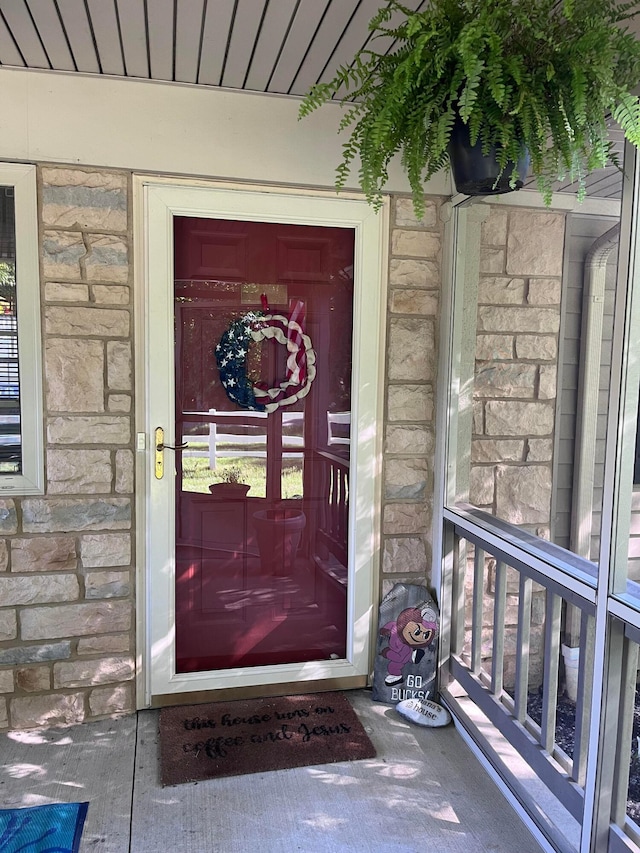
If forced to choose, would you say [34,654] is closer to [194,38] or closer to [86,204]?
[86,204]

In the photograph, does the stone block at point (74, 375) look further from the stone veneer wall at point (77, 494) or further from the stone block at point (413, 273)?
the stone block at point (413, 273)

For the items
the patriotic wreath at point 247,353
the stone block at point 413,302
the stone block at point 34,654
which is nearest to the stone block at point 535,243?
the stone block at point 413,302

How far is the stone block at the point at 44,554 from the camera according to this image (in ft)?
8.09

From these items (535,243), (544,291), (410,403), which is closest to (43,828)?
(410,403)

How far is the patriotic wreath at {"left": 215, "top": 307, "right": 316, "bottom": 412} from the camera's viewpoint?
105 inches

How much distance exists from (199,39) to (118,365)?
3.93 ft

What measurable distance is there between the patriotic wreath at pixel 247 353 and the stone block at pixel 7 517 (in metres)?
0.96

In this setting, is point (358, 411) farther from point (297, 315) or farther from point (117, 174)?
point (117, 174)

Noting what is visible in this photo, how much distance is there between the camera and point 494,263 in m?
2.85

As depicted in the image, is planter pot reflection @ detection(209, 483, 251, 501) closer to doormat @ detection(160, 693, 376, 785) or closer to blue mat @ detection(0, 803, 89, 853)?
doormat @ detection(160, 693, 376, 785)

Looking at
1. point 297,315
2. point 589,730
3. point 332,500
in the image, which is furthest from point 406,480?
point 589,730

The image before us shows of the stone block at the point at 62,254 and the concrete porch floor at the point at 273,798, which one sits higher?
the stone block at the point at 62,254

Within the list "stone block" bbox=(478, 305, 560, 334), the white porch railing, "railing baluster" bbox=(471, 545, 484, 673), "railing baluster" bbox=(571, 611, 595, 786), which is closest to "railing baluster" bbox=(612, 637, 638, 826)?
the white porch railing

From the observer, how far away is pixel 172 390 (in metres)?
2.57
